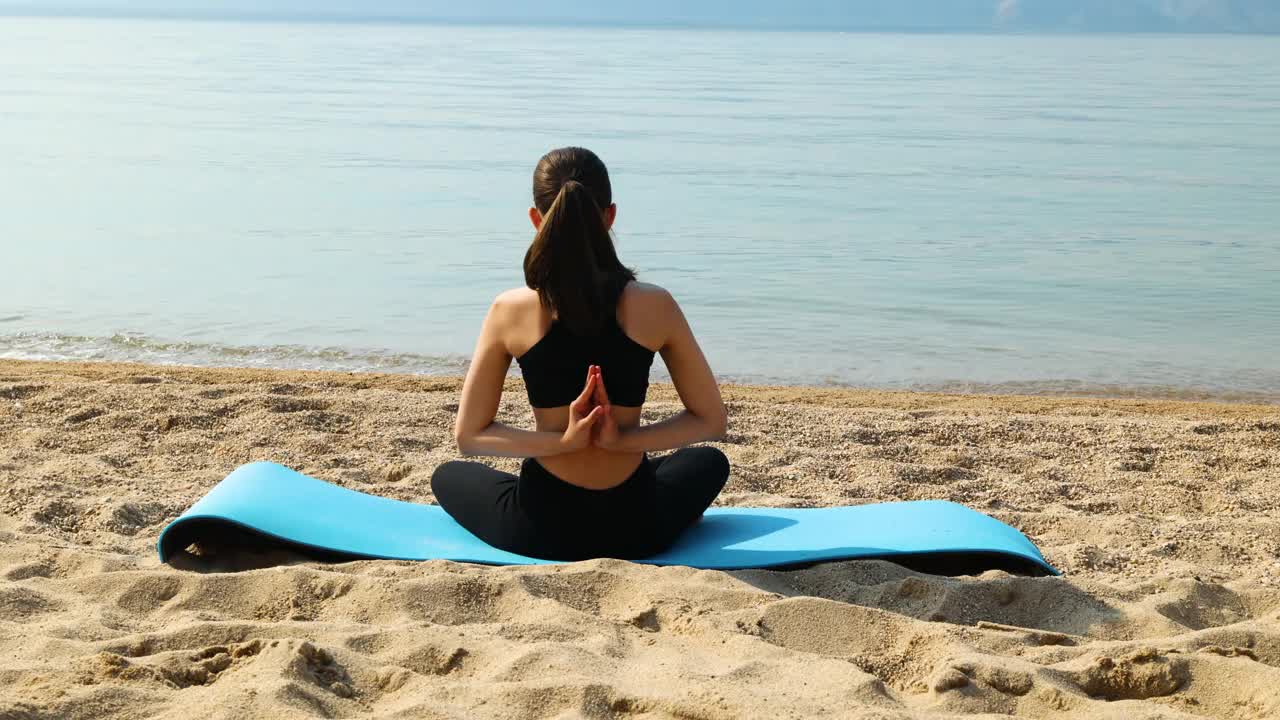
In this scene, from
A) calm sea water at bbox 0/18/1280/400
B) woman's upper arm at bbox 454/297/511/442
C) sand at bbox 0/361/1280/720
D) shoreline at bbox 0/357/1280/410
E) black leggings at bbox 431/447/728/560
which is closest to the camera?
sand at bbox 0/361/1280/720

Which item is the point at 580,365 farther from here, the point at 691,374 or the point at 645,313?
the point at 691,374

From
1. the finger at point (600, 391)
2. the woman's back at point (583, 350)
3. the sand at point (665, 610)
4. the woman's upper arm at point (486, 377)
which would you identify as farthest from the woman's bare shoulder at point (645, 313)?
the sand at point (665, 610)

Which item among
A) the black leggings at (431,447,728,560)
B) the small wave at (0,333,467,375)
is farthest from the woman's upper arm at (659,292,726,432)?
the small wave at (0,333,467,375)

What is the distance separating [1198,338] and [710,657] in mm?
8722

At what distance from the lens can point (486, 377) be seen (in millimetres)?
4184

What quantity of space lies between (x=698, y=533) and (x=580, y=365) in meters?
0.99

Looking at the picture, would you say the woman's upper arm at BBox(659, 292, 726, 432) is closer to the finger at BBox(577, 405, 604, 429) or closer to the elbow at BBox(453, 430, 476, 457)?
the finger at BBox(577, 405, 604, 429)

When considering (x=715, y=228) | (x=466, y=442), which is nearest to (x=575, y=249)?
(x=466, y=442)

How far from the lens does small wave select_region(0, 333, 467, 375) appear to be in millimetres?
9828

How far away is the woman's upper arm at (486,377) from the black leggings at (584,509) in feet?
0.85

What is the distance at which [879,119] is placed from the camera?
28.1 metres

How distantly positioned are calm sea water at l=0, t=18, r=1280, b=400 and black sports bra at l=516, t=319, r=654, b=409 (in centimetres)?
571

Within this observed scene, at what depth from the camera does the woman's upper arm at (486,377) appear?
4.08 metres

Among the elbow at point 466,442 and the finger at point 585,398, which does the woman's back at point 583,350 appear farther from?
the elbow at point 466,442
